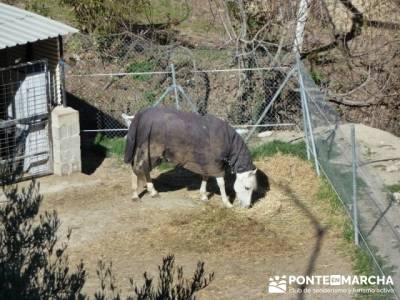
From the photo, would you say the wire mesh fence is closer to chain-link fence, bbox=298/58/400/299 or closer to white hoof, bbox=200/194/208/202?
chain-link fence, bbox=298/58/400/299

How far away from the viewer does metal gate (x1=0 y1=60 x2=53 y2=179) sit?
44.6 feet

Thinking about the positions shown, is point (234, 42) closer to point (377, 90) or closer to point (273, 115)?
point (273, 115)

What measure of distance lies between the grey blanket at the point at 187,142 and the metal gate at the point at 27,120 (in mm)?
1884

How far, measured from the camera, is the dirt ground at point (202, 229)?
35.4ft

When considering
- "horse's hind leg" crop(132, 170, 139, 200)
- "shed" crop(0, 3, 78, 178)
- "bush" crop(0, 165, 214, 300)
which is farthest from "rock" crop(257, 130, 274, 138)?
"bush" crop(0, 165, 214, 300)

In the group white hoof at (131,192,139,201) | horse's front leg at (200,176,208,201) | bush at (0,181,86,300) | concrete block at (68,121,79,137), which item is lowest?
white hoof at (131,192,139,201)

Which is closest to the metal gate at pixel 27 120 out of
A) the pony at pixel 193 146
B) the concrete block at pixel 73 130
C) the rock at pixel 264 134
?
the concrete block at pixel 73 130

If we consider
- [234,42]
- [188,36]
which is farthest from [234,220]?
[188,36]

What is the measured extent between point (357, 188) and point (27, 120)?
540 cm

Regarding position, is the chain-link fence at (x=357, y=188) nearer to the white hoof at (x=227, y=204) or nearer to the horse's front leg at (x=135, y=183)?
the white hoof at (x=227, y=204)

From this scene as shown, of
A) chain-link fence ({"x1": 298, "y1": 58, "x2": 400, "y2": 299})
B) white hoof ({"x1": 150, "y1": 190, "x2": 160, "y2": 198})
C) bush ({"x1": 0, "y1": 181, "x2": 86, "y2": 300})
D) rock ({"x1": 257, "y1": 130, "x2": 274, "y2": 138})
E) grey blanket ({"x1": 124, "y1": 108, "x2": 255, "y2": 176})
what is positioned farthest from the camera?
rock ({"x1": 257, "y1": 130, "x2": 274, "y2": 138})

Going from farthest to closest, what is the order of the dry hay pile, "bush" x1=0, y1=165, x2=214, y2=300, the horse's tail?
the horse's tail, the dry hay pile, "bush" x1=0, y1=165, x2=214, y2=300

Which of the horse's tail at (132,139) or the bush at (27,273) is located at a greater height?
the bush at (27,273)

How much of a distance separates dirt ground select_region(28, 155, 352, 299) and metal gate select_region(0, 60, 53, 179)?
0.42 meters
